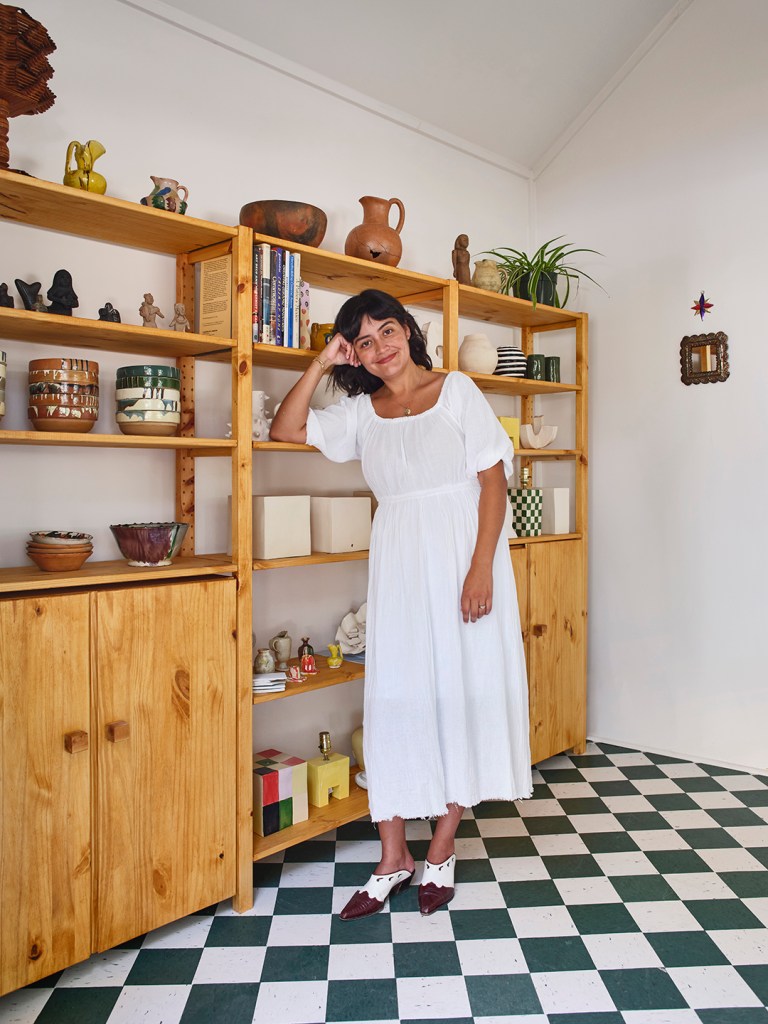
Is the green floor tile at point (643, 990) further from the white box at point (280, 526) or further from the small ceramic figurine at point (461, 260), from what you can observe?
the small ceramic figurine at point (461, 260)

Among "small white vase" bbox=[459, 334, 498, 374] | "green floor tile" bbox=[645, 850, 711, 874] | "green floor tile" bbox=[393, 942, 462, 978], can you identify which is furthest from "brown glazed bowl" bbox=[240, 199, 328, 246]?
"green floor tile" bbox=[645, 850, 711, 874]

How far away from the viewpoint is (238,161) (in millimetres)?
2621

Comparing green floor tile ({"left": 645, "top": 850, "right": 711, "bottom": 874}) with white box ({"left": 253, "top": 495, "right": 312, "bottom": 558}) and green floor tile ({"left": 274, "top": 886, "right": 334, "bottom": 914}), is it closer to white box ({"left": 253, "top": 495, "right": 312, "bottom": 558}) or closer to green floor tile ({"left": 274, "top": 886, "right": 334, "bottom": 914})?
green floor tile ({"left": 274, "top": 886, "right": 334, "bottom": 914})

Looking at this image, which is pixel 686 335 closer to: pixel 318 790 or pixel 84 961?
pixel 318 790

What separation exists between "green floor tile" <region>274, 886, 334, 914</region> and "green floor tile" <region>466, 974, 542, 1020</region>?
504 millimetres

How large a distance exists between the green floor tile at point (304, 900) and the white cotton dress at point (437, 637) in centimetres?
30

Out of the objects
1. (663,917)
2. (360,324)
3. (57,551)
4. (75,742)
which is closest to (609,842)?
(663,917)

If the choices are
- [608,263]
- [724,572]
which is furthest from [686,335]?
[724,572]

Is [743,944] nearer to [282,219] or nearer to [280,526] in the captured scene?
[280,526]

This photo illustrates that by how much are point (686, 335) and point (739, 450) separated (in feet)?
1.76

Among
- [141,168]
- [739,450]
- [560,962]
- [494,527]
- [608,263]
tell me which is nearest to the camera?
[560,962]

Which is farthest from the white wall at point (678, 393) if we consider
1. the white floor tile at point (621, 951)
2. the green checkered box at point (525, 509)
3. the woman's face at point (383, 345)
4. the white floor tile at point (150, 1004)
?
the white floor tile at point (150, 1004)

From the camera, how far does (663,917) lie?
216 cm

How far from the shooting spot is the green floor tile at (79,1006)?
5.72ft
